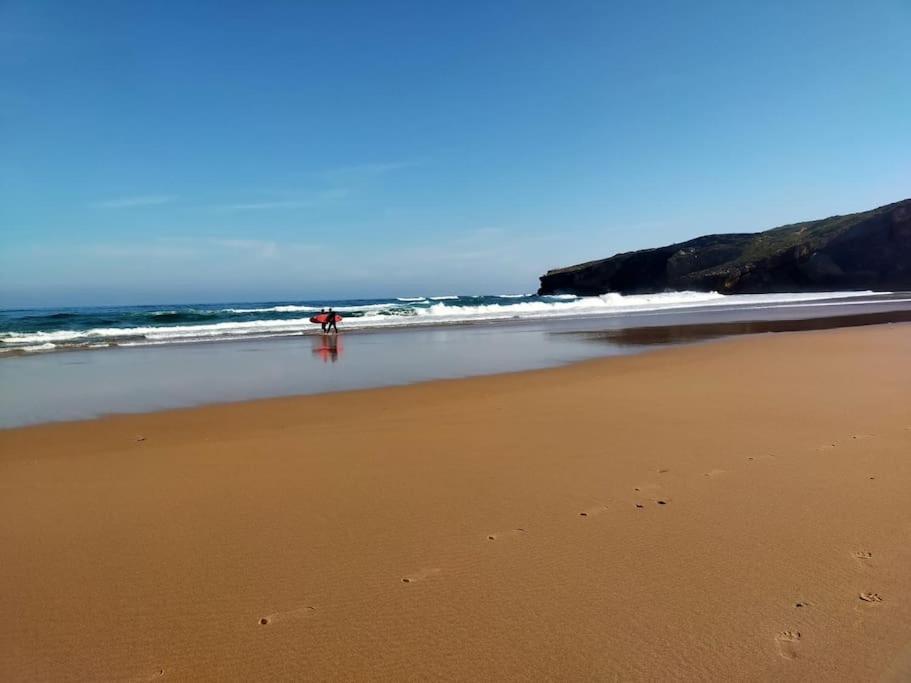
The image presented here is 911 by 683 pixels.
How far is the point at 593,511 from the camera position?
3.43m

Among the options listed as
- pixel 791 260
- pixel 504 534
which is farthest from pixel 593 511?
pixel 791 260

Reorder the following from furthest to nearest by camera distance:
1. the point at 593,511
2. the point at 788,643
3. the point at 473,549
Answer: the point at 593,511
the point at 473,549
the point at 788,643

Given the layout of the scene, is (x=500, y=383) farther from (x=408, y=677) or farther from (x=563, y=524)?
(x=408, y=677)

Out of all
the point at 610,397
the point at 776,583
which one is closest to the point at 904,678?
the point at 776,583

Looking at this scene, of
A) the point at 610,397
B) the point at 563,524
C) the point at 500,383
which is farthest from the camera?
the point at 500,383

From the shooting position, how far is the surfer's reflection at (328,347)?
13.6 metres

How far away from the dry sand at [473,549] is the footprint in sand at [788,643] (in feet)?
0.04

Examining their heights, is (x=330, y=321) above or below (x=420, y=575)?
above

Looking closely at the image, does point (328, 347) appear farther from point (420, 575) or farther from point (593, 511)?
point (420, 575)

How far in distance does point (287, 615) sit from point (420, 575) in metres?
0.65

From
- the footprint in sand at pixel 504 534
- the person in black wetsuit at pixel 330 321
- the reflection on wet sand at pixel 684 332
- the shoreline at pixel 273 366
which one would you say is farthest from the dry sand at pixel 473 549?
the person in black wetsuit at pixel 330 321

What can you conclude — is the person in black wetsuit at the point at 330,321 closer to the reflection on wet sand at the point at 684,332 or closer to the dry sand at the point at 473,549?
the reflection on wet sand at the point at 684,332

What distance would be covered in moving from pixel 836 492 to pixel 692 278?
66633 millimetres

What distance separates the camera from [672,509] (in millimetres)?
3400
